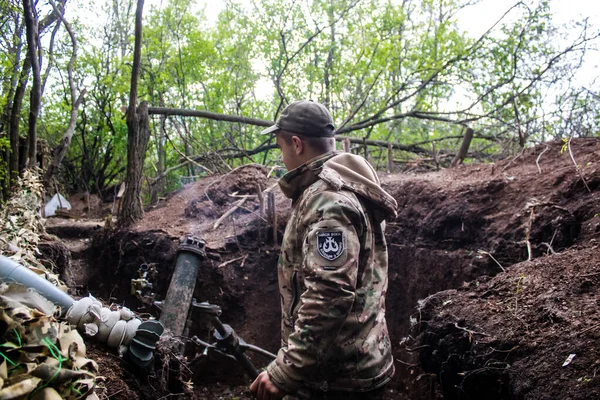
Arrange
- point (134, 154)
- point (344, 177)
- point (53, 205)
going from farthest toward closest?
point (53, 205) < point (134, 154) < point (344, 177)

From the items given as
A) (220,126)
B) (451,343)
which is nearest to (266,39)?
(220,126)

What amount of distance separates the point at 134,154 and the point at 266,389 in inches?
197

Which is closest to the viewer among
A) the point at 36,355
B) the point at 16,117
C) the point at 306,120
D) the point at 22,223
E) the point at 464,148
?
the point at 36,355

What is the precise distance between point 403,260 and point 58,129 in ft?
25.3

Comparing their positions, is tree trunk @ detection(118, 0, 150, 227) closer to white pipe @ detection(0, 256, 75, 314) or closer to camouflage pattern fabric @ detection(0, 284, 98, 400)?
white pipe @ detection(0, 256, 75, 314)

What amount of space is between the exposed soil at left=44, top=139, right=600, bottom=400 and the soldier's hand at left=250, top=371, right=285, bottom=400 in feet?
1.76

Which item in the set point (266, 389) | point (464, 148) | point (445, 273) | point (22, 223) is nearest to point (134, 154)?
point (22, 223)

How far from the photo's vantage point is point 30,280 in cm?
199

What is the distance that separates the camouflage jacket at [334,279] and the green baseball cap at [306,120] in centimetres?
13

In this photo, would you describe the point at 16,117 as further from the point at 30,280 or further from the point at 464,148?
the point at 464,148

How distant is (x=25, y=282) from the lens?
1.97m

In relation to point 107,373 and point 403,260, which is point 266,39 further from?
point 107,373

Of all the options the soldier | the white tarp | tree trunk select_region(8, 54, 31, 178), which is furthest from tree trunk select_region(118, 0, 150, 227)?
the soldier

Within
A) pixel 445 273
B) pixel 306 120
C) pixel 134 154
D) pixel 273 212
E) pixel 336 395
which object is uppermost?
pixel 134 154
